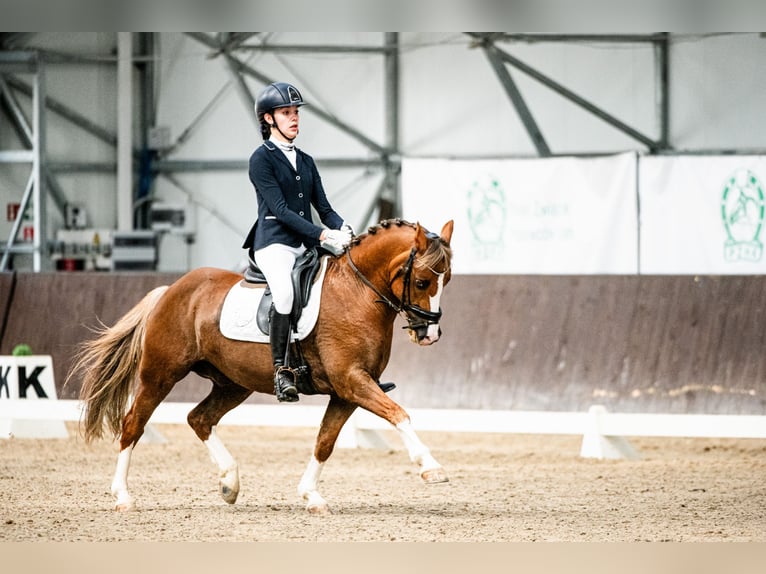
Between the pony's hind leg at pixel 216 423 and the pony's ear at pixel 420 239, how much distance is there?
1492 mm

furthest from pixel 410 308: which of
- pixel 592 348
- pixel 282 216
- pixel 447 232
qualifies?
pixel 592 348

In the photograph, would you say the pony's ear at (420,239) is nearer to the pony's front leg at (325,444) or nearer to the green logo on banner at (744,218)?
the pony's front leg at (325,444)

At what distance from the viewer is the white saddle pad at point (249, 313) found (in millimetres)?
6398

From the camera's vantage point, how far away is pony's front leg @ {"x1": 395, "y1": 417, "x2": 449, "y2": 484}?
571 cm

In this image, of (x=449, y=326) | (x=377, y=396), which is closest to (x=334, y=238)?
(x=377, y=396)

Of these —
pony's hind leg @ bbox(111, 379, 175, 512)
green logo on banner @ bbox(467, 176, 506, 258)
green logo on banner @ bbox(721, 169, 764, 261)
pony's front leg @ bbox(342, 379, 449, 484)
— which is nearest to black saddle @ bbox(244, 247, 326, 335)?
pony's front leg @ bbox(342, 379, 449, 484)

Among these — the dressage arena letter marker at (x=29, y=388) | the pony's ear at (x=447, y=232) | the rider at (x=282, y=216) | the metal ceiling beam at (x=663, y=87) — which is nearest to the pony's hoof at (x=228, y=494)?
the rider at (x=282, y=216)

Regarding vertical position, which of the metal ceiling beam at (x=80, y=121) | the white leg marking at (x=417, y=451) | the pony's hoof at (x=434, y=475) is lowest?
the pony's hoof at (x=434, y=475)

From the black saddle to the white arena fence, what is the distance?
260cm

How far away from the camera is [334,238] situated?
250 inches

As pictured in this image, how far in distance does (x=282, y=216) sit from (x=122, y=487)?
1.66m

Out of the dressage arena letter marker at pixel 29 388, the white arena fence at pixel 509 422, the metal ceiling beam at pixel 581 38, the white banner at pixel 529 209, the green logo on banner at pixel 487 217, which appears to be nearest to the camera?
the white arena fence at pixel 509 422

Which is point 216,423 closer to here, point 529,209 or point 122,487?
point 122,487

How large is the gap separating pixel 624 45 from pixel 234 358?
35.5 ft
